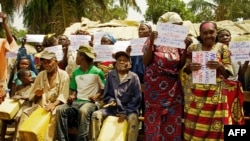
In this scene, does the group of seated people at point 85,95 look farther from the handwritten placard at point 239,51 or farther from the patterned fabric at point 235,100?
the handwritten placard at point 239,51

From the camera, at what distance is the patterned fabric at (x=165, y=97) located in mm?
4738

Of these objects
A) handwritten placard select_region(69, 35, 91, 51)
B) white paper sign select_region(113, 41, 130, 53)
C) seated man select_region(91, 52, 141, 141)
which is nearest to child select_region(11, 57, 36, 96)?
handwritten placard select_region(69, 35, 91, 51)

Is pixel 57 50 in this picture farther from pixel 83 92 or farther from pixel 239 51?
pixel 239 51

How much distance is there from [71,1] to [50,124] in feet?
36.8

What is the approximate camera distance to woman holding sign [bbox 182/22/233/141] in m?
4.36

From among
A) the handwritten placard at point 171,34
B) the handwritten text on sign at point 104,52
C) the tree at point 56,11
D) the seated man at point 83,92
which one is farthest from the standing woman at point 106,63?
the tree at point 56,11

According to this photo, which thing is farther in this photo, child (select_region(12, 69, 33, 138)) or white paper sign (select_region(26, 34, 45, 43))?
white paper sign (select_region(26, 34, 45, 43))

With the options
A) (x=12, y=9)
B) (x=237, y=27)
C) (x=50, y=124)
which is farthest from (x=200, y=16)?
(x=50, y=124)

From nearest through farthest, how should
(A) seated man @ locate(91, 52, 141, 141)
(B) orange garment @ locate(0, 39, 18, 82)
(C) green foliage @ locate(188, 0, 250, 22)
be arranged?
(A) seated man @ locate(91, 52, 141, 141) → (B) orange garment @ locate(0, 39, 18, 82) → (C) green foliage @ locate(188, 0, 250, 22)

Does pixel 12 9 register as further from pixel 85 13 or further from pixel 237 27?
pixel 237 27

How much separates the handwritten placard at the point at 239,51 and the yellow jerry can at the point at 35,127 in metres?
2.61

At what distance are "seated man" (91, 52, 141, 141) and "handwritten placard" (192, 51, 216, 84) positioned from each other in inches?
41.3

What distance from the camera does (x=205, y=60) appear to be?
14.2 ft

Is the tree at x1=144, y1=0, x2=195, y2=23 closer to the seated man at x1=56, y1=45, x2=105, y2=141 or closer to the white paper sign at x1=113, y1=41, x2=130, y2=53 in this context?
the white paper sign at x1=113, y1=41, x2=130, y2=53
